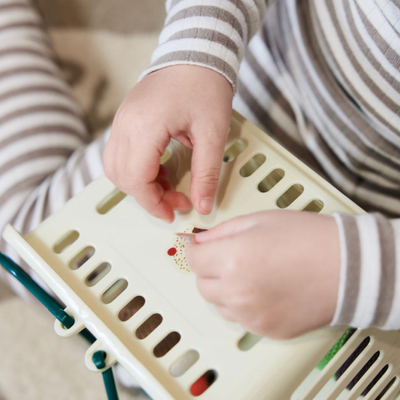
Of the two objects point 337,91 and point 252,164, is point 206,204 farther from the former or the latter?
point 337,91

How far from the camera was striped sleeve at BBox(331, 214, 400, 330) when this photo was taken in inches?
13.7

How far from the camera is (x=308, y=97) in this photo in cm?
57

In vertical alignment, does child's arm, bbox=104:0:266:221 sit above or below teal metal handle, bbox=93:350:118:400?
above

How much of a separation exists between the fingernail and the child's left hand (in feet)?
0.19

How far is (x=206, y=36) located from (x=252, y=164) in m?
0.14

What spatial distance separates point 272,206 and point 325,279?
3.9 inches

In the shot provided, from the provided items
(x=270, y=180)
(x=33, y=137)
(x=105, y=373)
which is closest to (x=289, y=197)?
(x=270, y=180)

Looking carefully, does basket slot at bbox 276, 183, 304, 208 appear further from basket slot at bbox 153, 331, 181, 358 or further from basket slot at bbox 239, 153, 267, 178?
basket slot at bbox 153, 331, 181, 358

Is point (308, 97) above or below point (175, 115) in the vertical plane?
above

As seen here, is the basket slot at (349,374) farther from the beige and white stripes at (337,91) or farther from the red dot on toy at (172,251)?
the red dot on toy at (172,251)

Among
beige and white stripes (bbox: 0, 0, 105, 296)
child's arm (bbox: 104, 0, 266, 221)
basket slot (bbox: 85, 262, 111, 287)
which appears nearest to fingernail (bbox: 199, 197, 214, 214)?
child's arm (bbox: 104, 0, 266, 221)

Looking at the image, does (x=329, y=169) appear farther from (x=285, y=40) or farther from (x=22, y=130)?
(x=22, y=130)

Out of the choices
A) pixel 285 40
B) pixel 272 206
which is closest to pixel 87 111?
pixel 285 40

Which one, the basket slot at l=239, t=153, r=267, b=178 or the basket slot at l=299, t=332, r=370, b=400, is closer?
the basket slot at l=299, t=332, r=370, b=400
